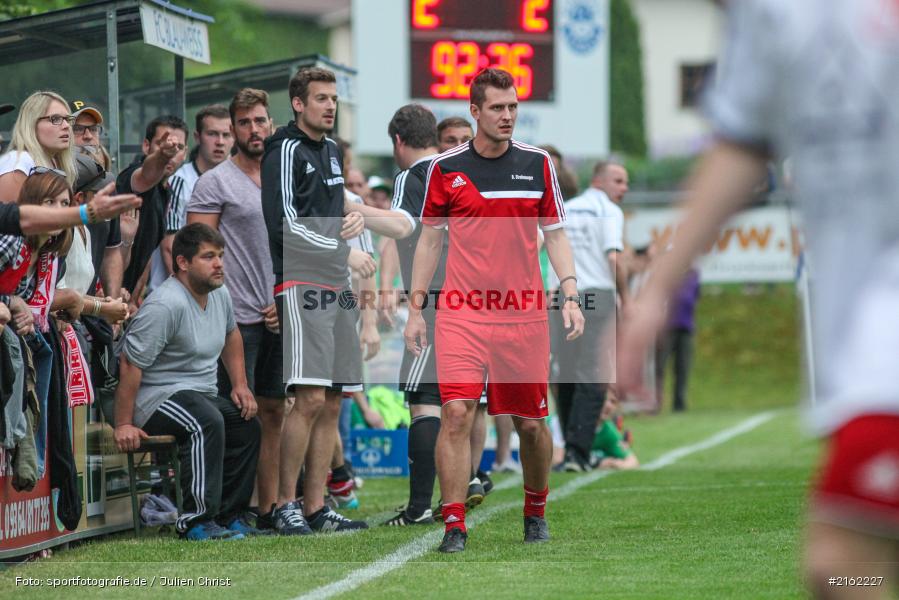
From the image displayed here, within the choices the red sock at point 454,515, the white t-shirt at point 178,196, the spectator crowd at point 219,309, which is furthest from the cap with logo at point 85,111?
the red sock at point 454,515

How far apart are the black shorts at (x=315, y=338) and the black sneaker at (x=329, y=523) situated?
69 centimetres

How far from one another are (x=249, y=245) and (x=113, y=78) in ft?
4.84

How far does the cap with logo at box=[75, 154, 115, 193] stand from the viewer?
796cm

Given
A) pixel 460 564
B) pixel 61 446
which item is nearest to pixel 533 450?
pixel 460 564

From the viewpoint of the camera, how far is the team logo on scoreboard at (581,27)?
18.0 meters

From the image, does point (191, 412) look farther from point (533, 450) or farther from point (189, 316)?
point (533, 450)

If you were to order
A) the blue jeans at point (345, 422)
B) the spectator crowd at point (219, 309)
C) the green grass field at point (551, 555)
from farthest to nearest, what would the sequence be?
the blue jeans at point (345, 422) → the spectator crowd at point (219, 309) → the green grass field at point (551, 555)

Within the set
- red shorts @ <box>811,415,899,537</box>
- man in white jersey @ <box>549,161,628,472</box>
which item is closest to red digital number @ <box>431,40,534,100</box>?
man in white jersey @ <box>549,161,628,472</box>

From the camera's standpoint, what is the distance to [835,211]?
9.07 ft

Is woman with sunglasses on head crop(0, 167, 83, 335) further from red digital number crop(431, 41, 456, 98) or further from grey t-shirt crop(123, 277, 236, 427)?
red digital number crop(431, 41, 456, 98)

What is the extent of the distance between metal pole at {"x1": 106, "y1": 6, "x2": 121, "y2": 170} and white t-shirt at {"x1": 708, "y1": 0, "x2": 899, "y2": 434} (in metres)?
6.70

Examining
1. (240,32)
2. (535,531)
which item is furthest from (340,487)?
(240,32)

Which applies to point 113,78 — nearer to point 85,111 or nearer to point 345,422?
point 85,111

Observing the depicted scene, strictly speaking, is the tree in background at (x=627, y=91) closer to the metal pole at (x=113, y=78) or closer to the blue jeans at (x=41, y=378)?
the metal pole at (x=113, y=78)
